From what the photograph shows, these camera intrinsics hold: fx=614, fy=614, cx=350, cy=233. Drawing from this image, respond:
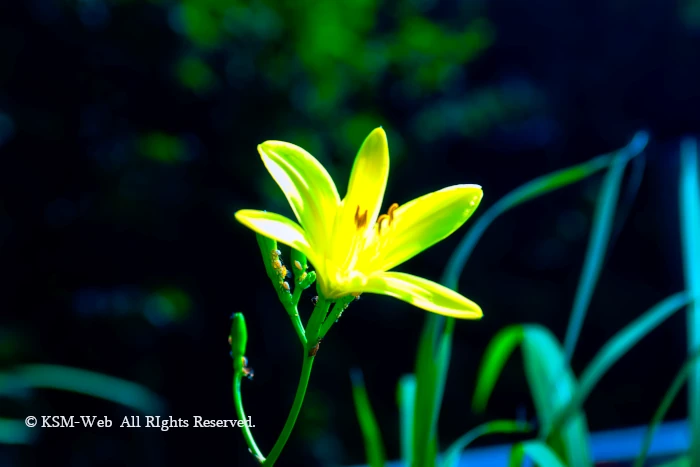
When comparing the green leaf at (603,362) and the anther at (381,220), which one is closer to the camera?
the anther at (381,220)

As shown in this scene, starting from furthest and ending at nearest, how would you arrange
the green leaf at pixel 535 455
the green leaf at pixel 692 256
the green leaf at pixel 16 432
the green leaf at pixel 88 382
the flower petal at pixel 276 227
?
the green leaf at pixel 88 382 < the green leaf at pixel 16 432 < the green leaf at pixel 692 256 < the green leaf at pixel 535 455 < the flower petal at pixel 276 227

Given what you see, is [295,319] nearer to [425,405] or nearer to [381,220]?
[381,220]

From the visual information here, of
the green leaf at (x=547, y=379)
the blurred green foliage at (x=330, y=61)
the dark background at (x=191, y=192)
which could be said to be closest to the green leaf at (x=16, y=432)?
the dark background at (x=191, y=192)

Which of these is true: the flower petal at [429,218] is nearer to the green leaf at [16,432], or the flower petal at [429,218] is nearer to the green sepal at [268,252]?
the green sepal at [268,252]

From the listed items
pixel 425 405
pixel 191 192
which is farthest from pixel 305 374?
pixel 191 192

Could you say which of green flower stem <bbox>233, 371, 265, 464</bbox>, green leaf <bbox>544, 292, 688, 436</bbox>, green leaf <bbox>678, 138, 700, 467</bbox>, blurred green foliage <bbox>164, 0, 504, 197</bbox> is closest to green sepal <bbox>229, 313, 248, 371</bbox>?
green flower stem <bbox>233, 371, 265, 464</bbox>

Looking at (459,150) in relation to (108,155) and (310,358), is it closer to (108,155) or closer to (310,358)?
(108,155)

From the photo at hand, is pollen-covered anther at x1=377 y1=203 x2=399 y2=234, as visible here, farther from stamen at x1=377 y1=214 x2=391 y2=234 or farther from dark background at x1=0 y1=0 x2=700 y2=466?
dark background at x1=0 y1=0 x2=700 y2=466
